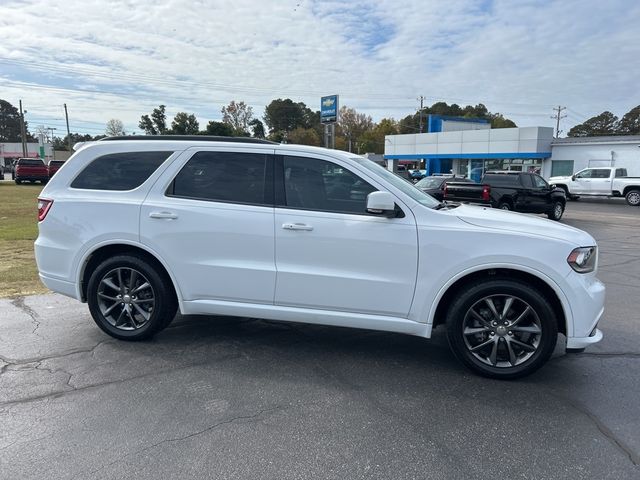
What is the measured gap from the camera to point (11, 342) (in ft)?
15.0

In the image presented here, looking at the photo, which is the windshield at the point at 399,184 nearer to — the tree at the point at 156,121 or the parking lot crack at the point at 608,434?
the parking lot crack at the point at 608,434

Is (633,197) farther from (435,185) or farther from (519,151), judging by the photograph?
(435,185)

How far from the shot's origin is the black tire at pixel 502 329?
3.74 m

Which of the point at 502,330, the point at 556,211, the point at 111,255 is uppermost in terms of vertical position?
the point at 111,255

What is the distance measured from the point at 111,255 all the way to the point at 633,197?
91.7 feet

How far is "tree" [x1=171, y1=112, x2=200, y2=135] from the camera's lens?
5842 cm

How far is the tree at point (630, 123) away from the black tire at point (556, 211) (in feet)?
280

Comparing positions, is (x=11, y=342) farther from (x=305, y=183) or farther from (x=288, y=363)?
(x=305, y=183)

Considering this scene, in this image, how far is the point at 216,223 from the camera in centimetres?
421

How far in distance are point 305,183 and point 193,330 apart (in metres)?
2.04

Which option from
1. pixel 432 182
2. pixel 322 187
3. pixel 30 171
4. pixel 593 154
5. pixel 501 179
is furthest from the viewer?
pixel 593 154

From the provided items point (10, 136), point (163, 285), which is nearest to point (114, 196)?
point (163, 285)

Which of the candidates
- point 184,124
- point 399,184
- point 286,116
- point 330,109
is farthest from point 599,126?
point 399,184

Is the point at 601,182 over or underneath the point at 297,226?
underneath
